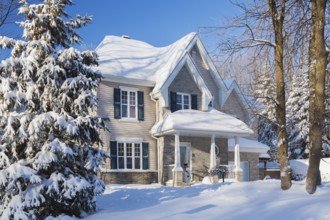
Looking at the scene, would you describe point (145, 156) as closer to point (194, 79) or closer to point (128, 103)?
point (128, 103)

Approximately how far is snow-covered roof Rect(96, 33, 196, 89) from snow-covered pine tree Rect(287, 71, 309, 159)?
33.6 feet

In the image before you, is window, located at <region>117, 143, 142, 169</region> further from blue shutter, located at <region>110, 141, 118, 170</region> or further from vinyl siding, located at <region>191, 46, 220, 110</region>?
vinyl siding, located at <region>191, 46, 220, 110</region>

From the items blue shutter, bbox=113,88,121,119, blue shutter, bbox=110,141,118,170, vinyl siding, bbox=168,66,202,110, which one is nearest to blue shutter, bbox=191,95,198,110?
vinyl siding, bbox=168,66,202,110

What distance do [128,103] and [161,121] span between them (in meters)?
2.01

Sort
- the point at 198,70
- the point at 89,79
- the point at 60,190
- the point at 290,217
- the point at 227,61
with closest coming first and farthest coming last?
the point at 290,217
the point at 60,190
the point at 89,79
the point at 227,61
the point at 198,70

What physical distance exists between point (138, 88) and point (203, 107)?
160 inches

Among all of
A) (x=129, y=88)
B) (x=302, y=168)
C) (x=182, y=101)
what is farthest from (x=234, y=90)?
(x=129, y=88)

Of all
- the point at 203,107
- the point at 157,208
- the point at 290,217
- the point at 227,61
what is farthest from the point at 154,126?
the point at 290,217

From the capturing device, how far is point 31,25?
10.4 metres

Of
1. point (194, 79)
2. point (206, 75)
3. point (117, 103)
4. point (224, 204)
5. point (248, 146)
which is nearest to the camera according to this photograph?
point (224, 204)

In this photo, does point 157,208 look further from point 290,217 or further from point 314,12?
point 314,12

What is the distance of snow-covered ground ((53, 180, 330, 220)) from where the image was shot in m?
8.35

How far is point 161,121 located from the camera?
70.0ft

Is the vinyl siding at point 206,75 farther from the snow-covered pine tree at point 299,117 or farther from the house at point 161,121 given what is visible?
the snow-covered pine tree at point 299,117
